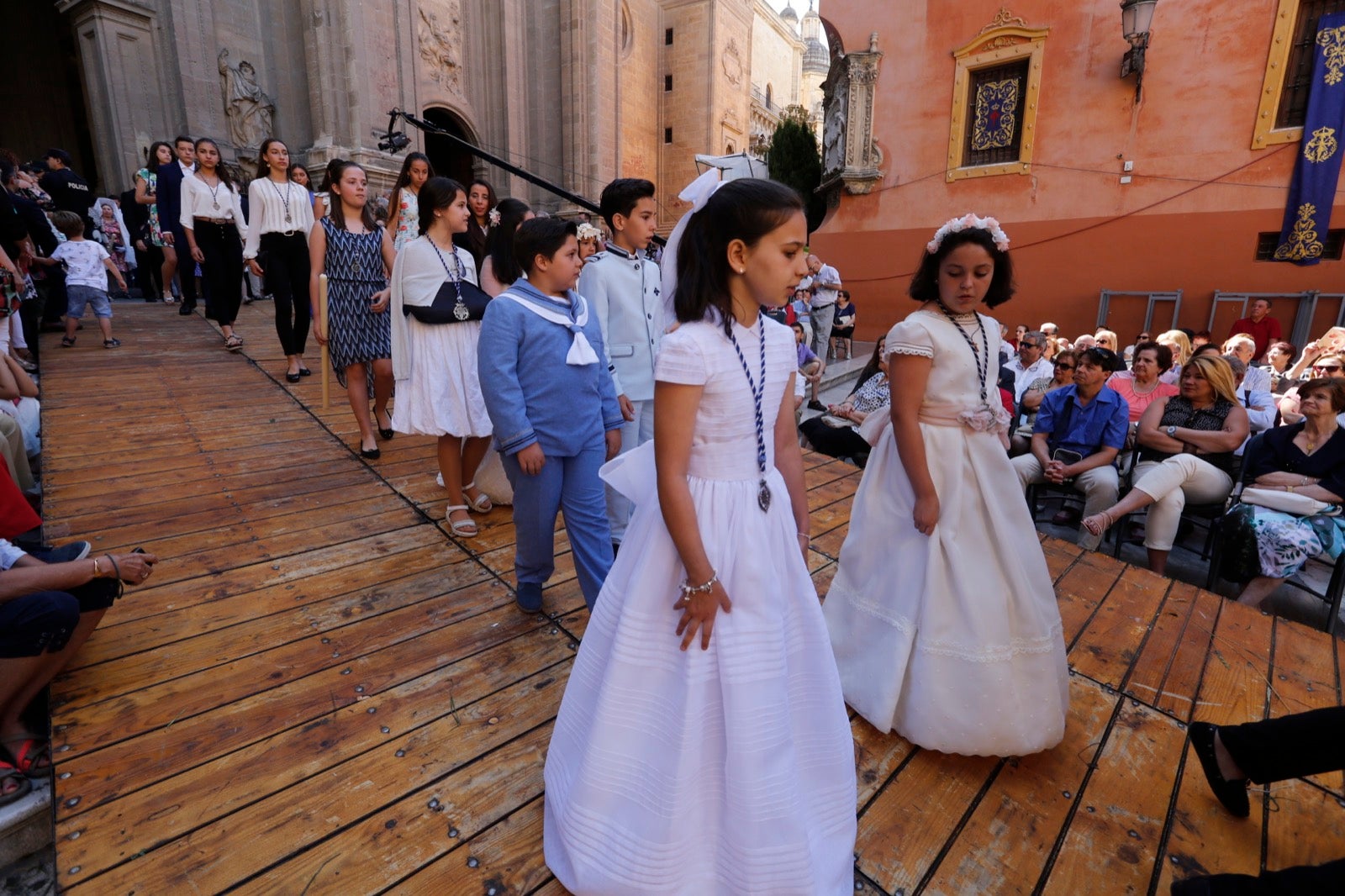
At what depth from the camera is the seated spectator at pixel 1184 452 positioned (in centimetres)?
420

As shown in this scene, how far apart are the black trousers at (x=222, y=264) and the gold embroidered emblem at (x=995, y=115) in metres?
11.2

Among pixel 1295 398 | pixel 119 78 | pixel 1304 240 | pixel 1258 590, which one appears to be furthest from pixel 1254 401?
pixel 119 78

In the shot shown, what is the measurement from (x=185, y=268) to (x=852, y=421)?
7772 mm

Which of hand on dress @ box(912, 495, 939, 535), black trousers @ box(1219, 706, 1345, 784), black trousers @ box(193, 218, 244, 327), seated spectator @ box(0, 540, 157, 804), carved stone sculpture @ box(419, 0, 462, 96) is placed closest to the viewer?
black trousers @ box(1219, 706, 1345, 784)

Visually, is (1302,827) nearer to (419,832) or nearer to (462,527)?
(419,832)

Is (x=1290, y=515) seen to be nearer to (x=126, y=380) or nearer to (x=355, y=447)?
(x=355, y=447)

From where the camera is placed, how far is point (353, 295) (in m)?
4.14

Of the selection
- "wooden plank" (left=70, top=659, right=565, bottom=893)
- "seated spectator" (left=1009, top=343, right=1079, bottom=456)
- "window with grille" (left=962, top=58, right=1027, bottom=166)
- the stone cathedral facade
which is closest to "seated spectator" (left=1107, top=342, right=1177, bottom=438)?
"seated spectator" (left=1009, top=343, right=1079, bottom=456)

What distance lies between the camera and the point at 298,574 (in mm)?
2994

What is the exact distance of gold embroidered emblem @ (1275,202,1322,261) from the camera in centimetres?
895

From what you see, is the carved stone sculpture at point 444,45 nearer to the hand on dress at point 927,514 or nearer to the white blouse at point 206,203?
the white blouse at point 206,203

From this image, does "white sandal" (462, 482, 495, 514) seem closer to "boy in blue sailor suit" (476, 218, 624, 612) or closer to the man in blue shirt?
"boy in blue sailor suit" (476, 218, 624, 612)

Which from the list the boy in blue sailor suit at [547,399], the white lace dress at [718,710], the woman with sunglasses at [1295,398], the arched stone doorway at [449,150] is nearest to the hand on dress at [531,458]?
the boy in blue sailor suit at [547,399]

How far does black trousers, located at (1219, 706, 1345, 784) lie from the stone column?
549 inches
